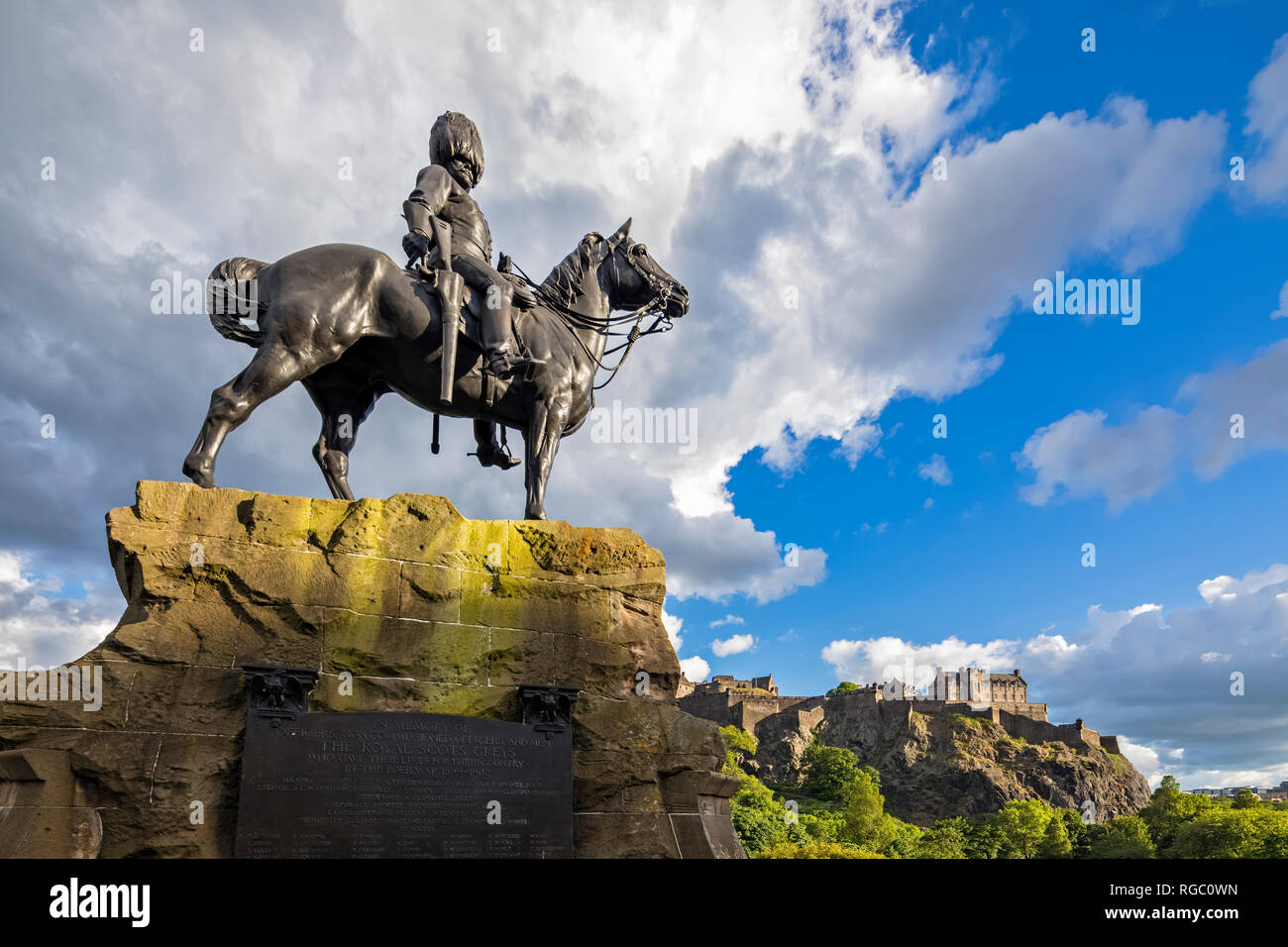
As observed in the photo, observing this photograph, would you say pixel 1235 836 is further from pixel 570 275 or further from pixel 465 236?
pixel 465 236

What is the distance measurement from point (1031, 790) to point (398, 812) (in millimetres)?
92667

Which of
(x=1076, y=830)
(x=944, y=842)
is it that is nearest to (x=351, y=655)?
(x=944, y=842)

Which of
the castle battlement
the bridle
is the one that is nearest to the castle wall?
the castle battlement

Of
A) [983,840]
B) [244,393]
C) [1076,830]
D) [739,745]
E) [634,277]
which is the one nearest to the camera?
[244,393]

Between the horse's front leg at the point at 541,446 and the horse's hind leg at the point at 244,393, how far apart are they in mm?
2212

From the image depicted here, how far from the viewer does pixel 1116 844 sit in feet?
213

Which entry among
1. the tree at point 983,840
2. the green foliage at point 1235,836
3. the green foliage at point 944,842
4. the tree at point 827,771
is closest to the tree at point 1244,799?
the tree at point 983,840

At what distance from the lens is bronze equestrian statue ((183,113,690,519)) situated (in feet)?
26.1

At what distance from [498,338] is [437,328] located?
0.59m

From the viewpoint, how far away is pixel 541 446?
907 centimetres

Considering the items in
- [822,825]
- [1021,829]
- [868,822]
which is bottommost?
[1021,829]
